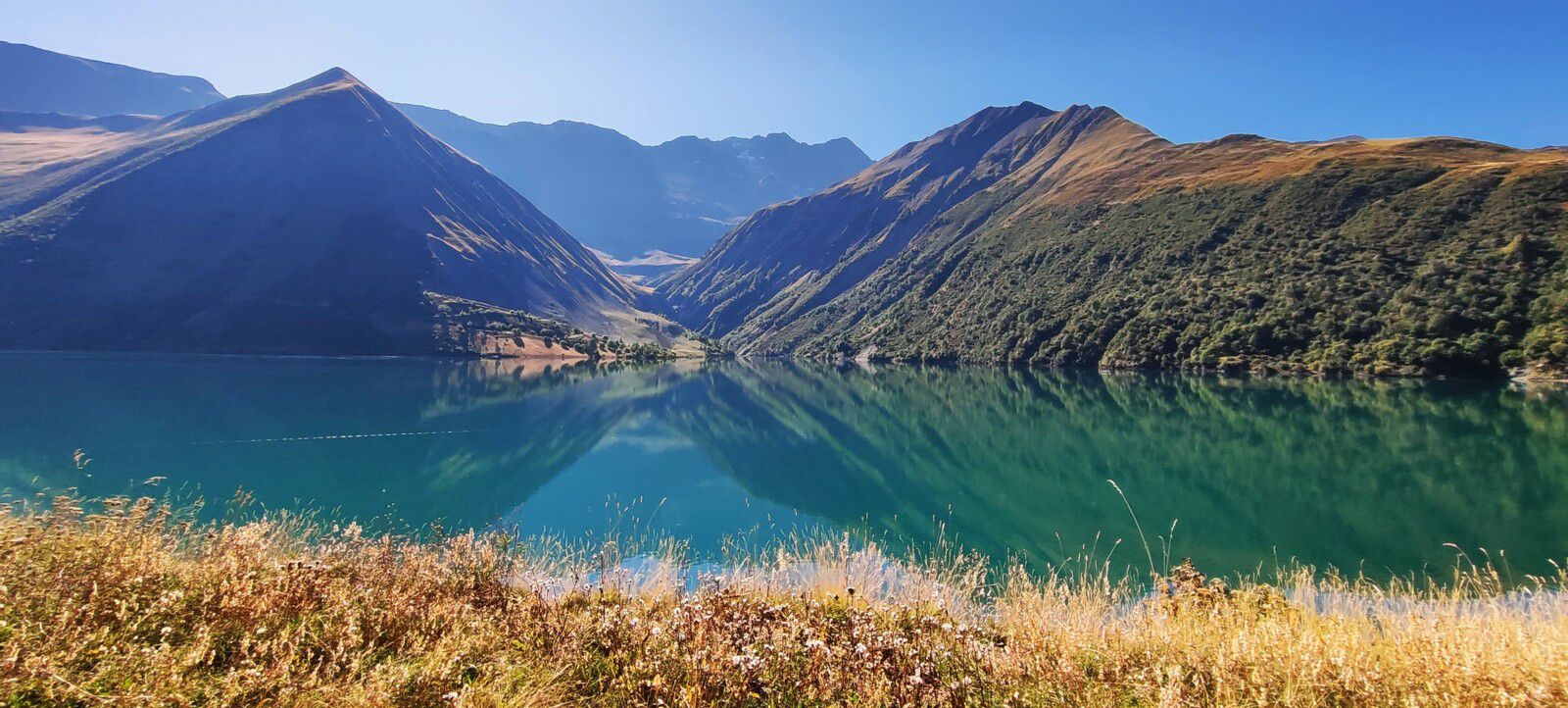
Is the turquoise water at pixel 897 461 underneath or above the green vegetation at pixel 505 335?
above

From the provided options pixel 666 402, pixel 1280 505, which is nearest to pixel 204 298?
pixel 666 402

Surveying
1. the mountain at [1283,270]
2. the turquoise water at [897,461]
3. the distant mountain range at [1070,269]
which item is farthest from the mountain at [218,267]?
the mountain at [1283,270]

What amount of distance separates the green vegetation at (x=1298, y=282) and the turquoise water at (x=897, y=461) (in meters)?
12.8

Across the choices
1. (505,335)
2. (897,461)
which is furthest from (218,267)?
(897,461)

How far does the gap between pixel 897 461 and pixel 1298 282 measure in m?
89.0

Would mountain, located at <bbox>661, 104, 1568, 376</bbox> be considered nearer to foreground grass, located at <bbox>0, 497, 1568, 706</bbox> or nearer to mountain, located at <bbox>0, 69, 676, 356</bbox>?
foreground grass, located at <bbox>0, 497, 1568, 706</bbox>

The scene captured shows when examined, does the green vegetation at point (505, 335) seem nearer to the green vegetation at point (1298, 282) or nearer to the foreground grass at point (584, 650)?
the green vegetation at point (1298, 282)

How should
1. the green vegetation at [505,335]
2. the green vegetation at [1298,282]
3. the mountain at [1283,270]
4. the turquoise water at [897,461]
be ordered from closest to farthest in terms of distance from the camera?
the turquoise water at [897,461] < the green vegetation at [1298,282] < the mountain at [1283,270] < the green vegetation at [505,335]

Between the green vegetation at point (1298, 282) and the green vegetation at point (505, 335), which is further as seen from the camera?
the green vegetation at point (505, 335)

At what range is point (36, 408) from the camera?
5169cm

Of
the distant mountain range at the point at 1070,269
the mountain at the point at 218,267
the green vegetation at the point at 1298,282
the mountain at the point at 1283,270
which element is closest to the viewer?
the green vegetation at the point at 1298,282

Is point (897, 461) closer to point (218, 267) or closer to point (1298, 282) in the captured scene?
point (1298, 282)

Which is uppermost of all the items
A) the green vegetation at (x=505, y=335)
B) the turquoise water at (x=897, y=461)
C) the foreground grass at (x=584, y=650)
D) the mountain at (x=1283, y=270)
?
the mountain at (x=1283, y=270)

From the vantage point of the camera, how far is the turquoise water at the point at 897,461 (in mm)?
25219
